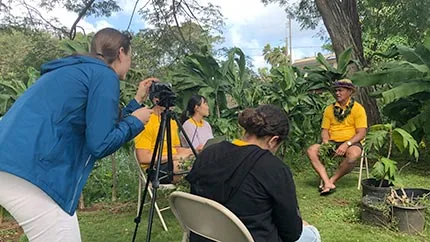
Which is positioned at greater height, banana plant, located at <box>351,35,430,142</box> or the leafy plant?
banana plant, located at <box>351,35,430,142</box>

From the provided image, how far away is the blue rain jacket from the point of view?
55.0 inches

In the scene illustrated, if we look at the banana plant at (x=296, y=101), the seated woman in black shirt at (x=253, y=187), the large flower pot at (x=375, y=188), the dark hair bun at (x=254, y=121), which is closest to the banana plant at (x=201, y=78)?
the banana plant at (x=296, y=101)

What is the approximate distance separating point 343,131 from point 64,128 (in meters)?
3.43

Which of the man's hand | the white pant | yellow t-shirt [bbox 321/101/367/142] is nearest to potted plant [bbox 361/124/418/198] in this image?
the man's hand

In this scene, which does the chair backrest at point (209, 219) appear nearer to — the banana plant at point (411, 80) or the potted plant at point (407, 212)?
the potted plant at point (407, 212)

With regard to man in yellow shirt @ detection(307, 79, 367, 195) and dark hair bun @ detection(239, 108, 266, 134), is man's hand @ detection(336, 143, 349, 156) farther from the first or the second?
dark hair bun @ detection(239, 108, 266, 134)

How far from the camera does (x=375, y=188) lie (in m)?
3.50

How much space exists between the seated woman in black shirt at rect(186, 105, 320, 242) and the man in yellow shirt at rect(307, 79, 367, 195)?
2674mm

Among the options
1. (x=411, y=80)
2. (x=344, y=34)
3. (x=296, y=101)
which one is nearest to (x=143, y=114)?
(x=296, y=101)

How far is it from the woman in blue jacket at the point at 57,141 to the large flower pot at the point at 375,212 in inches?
92.6

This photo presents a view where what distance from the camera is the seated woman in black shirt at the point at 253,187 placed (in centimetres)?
157

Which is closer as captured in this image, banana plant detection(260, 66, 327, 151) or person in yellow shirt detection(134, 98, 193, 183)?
person in yellow shirt detection(134, 98, 193, 183)

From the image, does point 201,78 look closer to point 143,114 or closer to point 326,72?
point 326,72

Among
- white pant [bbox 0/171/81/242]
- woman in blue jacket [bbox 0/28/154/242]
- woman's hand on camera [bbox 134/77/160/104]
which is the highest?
woman's hand on camera [bbox 134/77/160/104]
